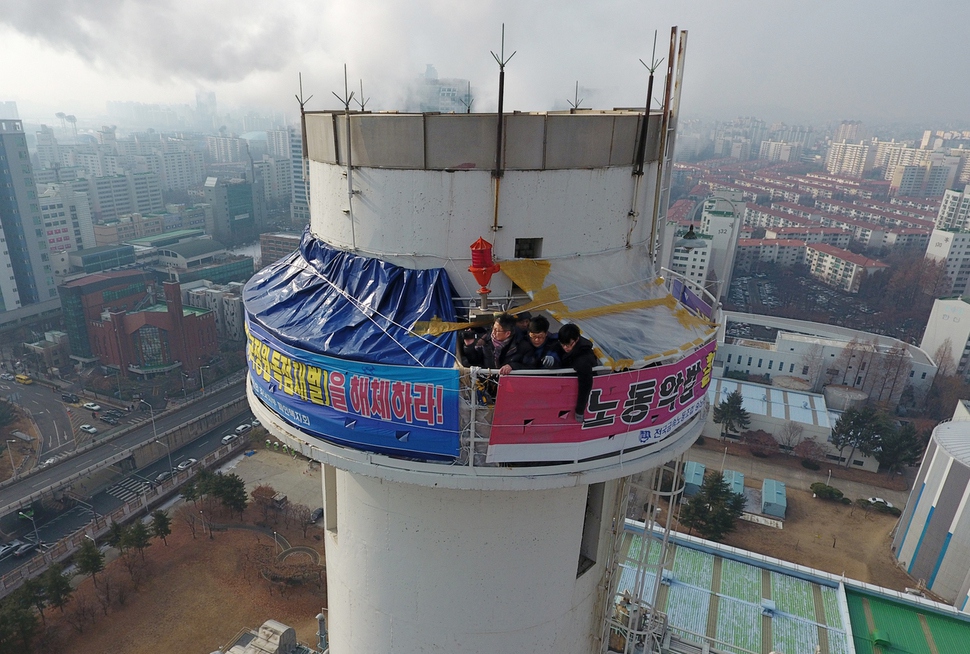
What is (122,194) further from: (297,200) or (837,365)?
(837,365)

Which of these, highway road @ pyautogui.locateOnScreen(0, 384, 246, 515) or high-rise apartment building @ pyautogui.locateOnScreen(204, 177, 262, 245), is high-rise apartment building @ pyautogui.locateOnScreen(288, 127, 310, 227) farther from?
highway road @ pyautogui.locateOnScreen(0, 384, 246, 515)

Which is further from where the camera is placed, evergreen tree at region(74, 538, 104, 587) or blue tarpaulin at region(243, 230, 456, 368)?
evergreen tree at region(74, 538, 104, 587)

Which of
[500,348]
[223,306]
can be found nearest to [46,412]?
[223,306]

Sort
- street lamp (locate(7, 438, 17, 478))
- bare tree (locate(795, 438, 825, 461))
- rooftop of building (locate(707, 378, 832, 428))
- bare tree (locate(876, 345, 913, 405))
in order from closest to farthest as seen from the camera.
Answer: street lamp (locate(7, 438, 17, 478)) → bare tree (locate(795, 438, 825, 461)) → rooftop of building (locate(707, 378, 832, 428)) → bare tree (locate(876, 345, 913, 405))

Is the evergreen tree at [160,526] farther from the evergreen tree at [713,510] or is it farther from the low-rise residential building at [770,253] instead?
the low-rise residential building at [770,253]

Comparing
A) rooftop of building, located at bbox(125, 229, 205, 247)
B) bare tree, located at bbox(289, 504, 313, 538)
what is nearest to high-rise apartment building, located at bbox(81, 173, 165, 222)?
rooftop of building, located at bbox(125, 229, 205, 247)

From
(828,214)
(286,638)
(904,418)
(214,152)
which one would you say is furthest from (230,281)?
(214,152)

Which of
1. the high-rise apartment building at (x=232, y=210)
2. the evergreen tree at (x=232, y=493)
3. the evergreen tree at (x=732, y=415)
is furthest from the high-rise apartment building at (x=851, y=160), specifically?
the evergreen tree at (x=232, y=493)
